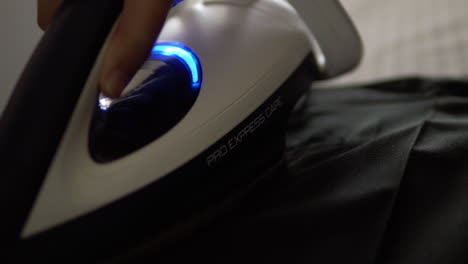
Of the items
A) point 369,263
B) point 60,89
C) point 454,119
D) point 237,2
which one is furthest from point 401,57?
point 60,89

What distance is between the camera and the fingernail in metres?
0.38

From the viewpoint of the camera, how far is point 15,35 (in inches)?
20.0

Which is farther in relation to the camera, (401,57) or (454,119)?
(401,57)

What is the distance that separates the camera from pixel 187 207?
40cm

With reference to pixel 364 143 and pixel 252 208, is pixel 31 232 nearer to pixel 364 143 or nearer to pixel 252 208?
pixel 252 208

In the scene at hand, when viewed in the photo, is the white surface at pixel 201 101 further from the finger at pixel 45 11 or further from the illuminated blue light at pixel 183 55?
the finger at pixel 45 11

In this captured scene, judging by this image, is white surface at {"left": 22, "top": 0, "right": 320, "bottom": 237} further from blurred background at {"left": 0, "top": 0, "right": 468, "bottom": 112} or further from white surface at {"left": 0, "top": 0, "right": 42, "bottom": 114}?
blurred background at {"left": 0, "top": 0, "right": 468, "bottom": 112}

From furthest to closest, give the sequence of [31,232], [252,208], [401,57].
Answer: [401,57] → [252,208] → [31,232]

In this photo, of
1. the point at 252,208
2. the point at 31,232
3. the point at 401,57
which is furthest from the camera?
the point at 401,57

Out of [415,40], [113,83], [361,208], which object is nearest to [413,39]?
[415,40]

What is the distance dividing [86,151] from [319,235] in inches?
9.0

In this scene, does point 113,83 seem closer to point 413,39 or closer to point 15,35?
point 15,35

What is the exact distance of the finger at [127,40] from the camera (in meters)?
0.38

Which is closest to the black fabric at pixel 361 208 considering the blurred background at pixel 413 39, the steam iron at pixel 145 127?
the steam iron at pixel 145 127
